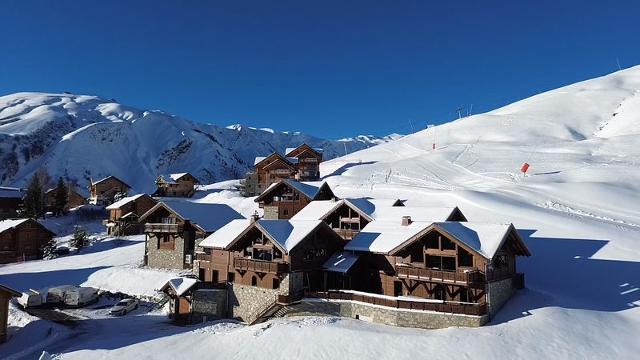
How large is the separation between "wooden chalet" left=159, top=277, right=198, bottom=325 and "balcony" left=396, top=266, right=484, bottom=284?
16657mm

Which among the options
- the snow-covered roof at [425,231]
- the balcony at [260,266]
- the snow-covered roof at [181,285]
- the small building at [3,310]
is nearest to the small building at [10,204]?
the snow-covered roof at [181,285]

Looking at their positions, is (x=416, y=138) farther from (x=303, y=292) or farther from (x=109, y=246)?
(x=303, y=292)

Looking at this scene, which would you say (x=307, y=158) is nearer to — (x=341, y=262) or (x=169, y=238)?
(x=169, y=238)

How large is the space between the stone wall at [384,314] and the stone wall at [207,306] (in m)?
7.15

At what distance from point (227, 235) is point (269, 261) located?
673cm

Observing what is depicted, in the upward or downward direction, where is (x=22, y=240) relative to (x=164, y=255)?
upward

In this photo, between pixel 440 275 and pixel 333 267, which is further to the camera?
pixel 333 267

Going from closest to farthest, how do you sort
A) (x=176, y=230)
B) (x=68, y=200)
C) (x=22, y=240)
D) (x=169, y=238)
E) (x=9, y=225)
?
(x=176, y=230), (x=169, y=238), (x=9, y=225), (x=22, y=240), (x=68, y=200)

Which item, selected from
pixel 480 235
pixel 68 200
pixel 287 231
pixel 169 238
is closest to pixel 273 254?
pixel 287 231

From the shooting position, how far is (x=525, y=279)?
121 ft

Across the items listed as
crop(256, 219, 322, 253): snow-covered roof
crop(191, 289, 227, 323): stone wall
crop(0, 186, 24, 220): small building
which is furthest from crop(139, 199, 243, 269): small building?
crop(0, 186, 24, 220): small building

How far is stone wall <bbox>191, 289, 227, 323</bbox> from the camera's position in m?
36.8

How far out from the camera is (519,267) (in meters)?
39.3

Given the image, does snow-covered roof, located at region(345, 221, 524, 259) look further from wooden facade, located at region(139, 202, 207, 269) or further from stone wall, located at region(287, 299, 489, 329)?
wooden facade, located at region(139, 202, 207, 269)
